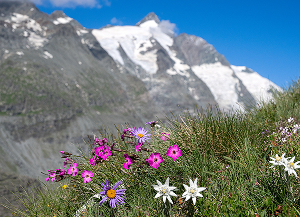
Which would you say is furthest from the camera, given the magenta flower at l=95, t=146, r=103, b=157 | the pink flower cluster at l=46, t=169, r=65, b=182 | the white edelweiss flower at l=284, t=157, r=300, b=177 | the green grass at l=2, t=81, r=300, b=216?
the pink flower cluster at l=46, t=169, r=65, b=182

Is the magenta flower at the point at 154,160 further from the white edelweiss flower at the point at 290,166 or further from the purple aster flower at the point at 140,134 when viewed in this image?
the white edelweiss flower at the point at 290,166

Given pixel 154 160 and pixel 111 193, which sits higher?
pixel 154 160

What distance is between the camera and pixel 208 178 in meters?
2.75

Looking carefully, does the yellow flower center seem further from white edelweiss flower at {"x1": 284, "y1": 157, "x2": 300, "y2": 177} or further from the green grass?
white edelweiss flower at {"x1": 284, "y1": 157, "x2": 300, "y2": 177}

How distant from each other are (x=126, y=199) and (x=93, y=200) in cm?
48

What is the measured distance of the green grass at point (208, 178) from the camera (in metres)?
2.19

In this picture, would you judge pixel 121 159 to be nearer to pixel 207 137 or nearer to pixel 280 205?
pixel 207 137

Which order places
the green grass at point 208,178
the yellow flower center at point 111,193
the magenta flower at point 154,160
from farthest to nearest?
the magenta flower at point 154,160, the yellow flower center at point 111,193, the green grass at point 208,178

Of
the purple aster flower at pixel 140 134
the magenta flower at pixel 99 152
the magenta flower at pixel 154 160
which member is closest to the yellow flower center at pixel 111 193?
the magenta flower at pixel 154 160

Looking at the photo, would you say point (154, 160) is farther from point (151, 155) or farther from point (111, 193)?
point (111, 193)

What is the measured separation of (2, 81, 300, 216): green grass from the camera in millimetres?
2186

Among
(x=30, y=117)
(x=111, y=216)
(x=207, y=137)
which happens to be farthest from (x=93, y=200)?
(x=30, y=117)

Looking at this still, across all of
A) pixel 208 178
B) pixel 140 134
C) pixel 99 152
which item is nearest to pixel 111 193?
pixel 99 152

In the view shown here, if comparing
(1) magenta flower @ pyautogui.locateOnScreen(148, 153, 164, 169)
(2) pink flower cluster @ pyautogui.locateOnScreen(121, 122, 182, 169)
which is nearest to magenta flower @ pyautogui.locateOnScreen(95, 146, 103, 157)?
(2) pink flower cluster @ pyautogui.locateOnScreen(121, 122, 182, 169)
